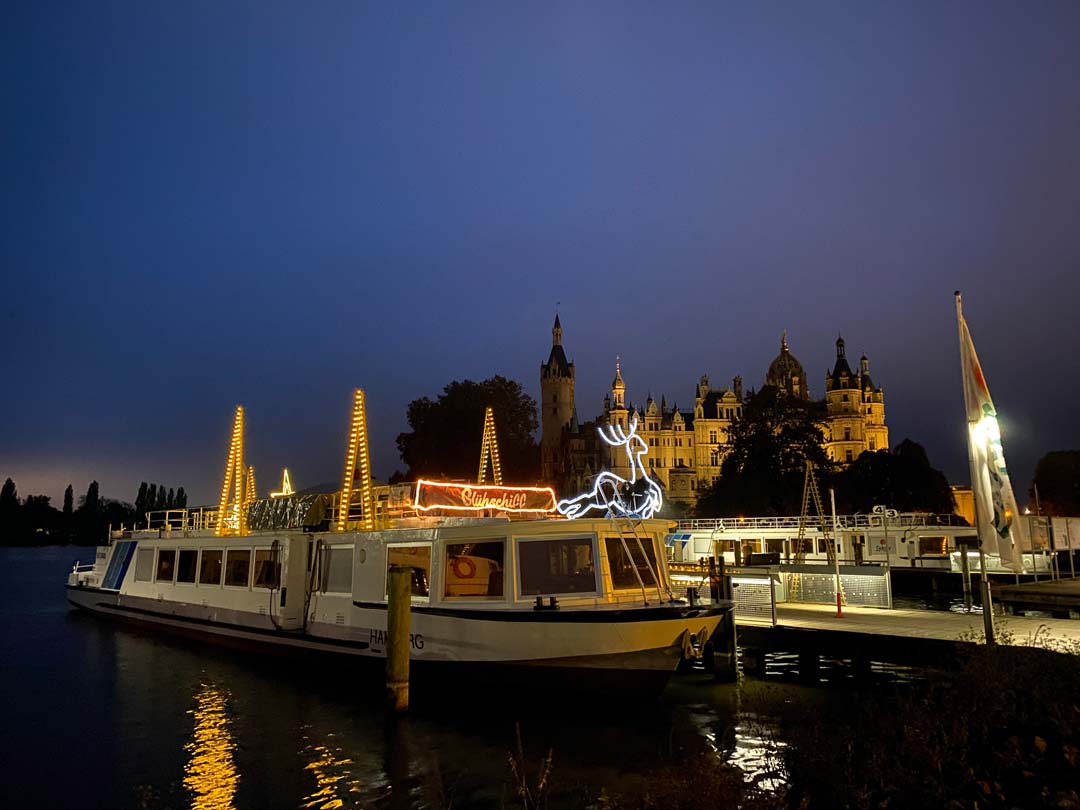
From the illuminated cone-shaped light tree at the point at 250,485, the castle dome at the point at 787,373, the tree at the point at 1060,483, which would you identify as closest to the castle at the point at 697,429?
the castle dome at the point at 787,373

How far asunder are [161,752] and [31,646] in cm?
1894

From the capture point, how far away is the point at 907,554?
48125mm

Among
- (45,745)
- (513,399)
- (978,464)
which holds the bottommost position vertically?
(45,745)

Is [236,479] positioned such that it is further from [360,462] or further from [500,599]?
[500,599]

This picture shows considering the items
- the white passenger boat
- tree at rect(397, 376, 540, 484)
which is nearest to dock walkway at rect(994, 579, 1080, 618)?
the white passenger boat

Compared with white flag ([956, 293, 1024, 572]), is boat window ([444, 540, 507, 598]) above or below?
below

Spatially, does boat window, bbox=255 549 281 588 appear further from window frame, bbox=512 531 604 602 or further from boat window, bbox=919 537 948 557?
boat window, bbox=919 537 948 557

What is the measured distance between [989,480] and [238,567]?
A: 71.1 ft

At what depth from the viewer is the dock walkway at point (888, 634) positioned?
17.6m

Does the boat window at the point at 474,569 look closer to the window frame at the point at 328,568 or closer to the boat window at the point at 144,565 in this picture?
the window frame at the point at 328,568

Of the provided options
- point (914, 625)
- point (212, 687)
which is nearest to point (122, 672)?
point (212, 687)

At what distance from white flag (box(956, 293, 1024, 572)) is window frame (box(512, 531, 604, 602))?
7213mm

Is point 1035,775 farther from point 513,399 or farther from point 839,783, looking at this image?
point 513,399

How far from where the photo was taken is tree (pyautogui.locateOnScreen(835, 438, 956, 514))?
9144 centimetres
